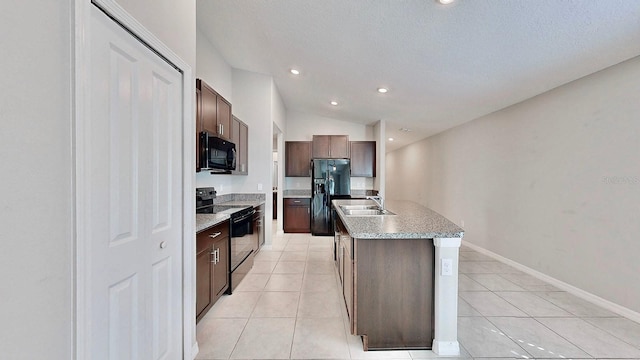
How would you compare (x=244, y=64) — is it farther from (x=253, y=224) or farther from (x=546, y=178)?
(x=546, y=178)

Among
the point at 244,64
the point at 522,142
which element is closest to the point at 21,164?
the point at 244,64

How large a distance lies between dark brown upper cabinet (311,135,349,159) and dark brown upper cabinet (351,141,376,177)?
22 centimetres

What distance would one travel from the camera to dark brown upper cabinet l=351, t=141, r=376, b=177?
5930mm

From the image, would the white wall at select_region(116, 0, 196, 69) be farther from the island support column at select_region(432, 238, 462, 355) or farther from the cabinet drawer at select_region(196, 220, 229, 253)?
the island support column at select_region(432, 238, 462, 355)

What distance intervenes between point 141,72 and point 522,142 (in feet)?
→ 14.1

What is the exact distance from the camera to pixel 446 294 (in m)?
1.83

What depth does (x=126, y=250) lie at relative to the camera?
1232mm

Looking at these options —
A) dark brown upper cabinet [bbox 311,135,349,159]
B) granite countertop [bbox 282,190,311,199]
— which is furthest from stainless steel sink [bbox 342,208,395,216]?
dark brown upper cabinet [bbox 311,135,349,159]

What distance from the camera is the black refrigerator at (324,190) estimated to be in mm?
5547

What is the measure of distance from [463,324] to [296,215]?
3.96 metres

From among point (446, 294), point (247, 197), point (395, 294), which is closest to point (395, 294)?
point (395, 294)

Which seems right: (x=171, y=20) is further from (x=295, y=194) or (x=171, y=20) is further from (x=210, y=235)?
(x=295, y=194)

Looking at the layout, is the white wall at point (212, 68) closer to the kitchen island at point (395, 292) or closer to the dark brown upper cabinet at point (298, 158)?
the dark brown upper cabinet at point (298, 158)

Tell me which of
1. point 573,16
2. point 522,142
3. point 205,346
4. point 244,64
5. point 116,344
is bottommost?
point 205,346
